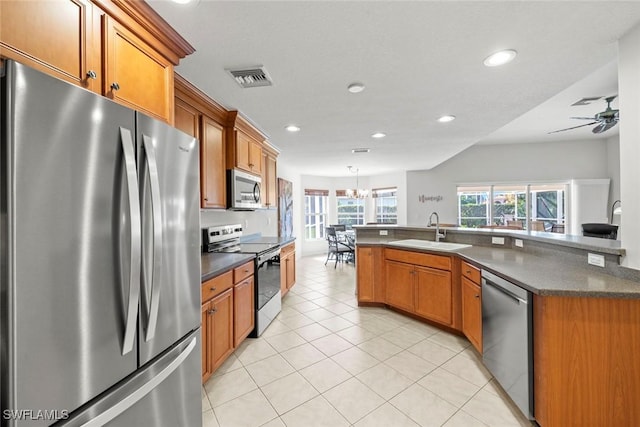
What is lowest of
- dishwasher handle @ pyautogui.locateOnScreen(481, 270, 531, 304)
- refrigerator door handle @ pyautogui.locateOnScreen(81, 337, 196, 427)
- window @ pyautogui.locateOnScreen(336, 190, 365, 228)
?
refrigerator door handle @ pyautogui.locateOnScreen(81, 337, 196, 427)

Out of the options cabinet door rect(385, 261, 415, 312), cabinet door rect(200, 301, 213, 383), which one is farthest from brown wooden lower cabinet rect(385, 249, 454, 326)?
cabinet door rect(200, 301, 213, 383)

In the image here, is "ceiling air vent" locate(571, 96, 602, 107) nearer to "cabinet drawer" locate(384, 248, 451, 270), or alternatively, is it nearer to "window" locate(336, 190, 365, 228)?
"cabinet drawer" locate(384, 248, 451, 270)

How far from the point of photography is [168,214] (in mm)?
1261

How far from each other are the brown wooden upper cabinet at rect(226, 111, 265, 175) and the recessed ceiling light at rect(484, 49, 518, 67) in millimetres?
2328

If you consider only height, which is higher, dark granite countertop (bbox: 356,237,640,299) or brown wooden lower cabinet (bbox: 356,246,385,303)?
dark granite countertop (bbox: 356,237,640,299)

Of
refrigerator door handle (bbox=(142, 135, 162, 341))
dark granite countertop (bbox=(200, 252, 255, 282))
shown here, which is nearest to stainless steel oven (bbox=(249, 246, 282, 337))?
dark granite countertop (bbox=(200, 252, 255, 282))

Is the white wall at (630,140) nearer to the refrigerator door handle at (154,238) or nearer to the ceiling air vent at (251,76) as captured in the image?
the ceiling air vent at (251,76)

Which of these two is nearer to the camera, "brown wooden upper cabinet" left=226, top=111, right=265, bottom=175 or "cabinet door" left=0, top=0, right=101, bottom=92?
"cabinet door" left=0, top=0, right=101, bottom=92

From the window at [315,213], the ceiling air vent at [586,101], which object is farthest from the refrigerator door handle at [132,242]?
the window at [315,213]

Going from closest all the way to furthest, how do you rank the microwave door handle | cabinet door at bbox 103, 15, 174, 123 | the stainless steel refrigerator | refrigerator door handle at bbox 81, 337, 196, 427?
1. the stainless steel refrigerator
2. refrigerator door handle at bbox 81, 337, 196, 427
3. cabinet door at bbox 103, 15, 174, 123
4. the microwave door handle

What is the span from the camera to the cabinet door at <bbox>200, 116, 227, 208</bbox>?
250 centimetres

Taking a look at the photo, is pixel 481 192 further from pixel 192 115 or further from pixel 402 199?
pixel 192 115

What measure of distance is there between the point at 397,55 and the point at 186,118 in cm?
178

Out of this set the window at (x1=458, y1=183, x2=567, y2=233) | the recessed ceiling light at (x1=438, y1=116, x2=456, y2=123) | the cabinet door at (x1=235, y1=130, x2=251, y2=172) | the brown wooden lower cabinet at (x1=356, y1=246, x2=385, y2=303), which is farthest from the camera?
the window at (x1=458, y1=183, x2=567, y2=233)
